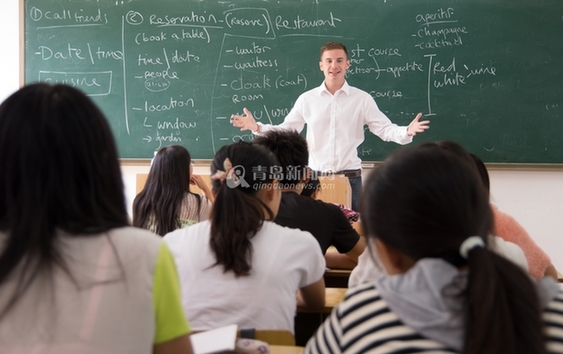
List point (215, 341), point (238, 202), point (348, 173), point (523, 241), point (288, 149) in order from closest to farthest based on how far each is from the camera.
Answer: point (215, 341), point (238, 202), point (523, 241), point (288, 149), point (348, 173)

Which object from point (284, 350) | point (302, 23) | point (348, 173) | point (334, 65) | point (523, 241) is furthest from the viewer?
point (302, 23)

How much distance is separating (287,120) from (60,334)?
3842mm

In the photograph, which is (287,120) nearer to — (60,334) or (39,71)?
(39,71)

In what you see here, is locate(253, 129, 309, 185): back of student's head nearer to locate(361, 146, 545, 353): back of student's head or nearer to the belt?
locate(361, 146, 545, 353): back of student's head

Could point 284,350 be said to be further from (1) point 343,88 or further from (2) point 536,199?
(2) point 536,199

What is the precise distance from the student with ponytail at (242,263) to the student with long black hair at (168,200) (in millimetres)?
887

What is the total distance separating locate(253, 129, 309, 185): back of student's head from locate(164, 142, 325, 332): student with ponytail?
2.42 feet

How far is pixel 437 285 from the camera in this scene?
90 cm

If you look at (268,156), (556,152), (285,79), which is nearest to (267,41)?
(285,79)

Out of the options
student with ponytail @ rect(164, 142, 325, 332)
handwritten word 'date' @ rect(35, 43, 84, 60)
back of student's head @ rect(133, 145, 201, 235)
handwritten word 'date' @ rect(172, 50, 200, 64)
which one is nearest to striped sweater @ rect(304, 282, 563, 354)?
student with ponytail @ rect(164, 142, 325, 332)

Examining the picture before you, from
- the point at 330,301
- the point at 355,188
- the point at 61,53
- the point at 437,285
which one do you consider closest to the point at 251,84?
the point at 355,188

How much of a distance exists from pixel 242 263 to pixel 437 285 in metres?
0.86

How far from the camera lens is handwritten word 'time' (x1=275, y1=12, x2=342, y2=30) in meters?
4.64

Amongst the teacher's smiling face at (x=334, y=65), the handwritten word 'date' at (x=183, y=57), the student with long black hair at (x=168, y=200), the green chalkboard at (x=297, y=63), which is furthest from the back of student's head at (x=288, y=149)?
the handwritten word 'date' at (x=183, y=57)
